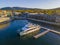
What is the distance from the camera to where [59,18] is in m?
25.6

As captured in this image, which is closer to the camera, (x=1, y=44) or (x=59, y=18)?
(x=1, y=44)

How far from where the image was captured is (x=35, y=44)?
11.7 metres

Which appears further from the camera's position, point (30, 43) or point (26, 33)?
point (26, 33)

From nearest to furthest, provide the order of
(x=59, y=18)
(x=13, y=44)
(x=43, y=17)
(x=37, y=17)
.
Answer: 1. (x=13, y=44)
2. (x=59, y=18)
3. (x=43, y=17)
4. (x=37, y=17)

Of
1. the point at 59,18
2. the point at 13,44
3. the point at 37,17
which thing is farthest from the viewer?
the point at 37,17

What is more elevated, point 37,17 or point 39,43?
point 39,43

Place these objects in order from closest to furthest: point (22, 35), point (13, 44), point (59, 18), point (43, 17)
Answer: point (13, 44), point (22, 35), point (59, 18), point (43, 17)

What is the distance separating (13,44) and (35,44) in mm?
2016

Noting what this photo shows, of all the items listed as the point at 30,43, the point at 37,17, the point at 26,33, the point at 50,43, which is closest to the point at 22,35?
the point at 26,33

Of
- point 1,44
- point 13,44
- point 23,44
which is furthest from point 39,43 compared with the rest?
point 1,44

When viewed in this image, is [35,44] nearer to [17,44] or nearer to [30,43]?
[30,43]

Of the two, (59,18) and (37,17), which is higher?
(59,18)

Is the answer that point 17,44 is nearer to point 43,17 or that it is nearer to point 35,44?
point 35,44

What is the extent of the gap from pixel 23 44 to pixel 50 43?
100 inches
